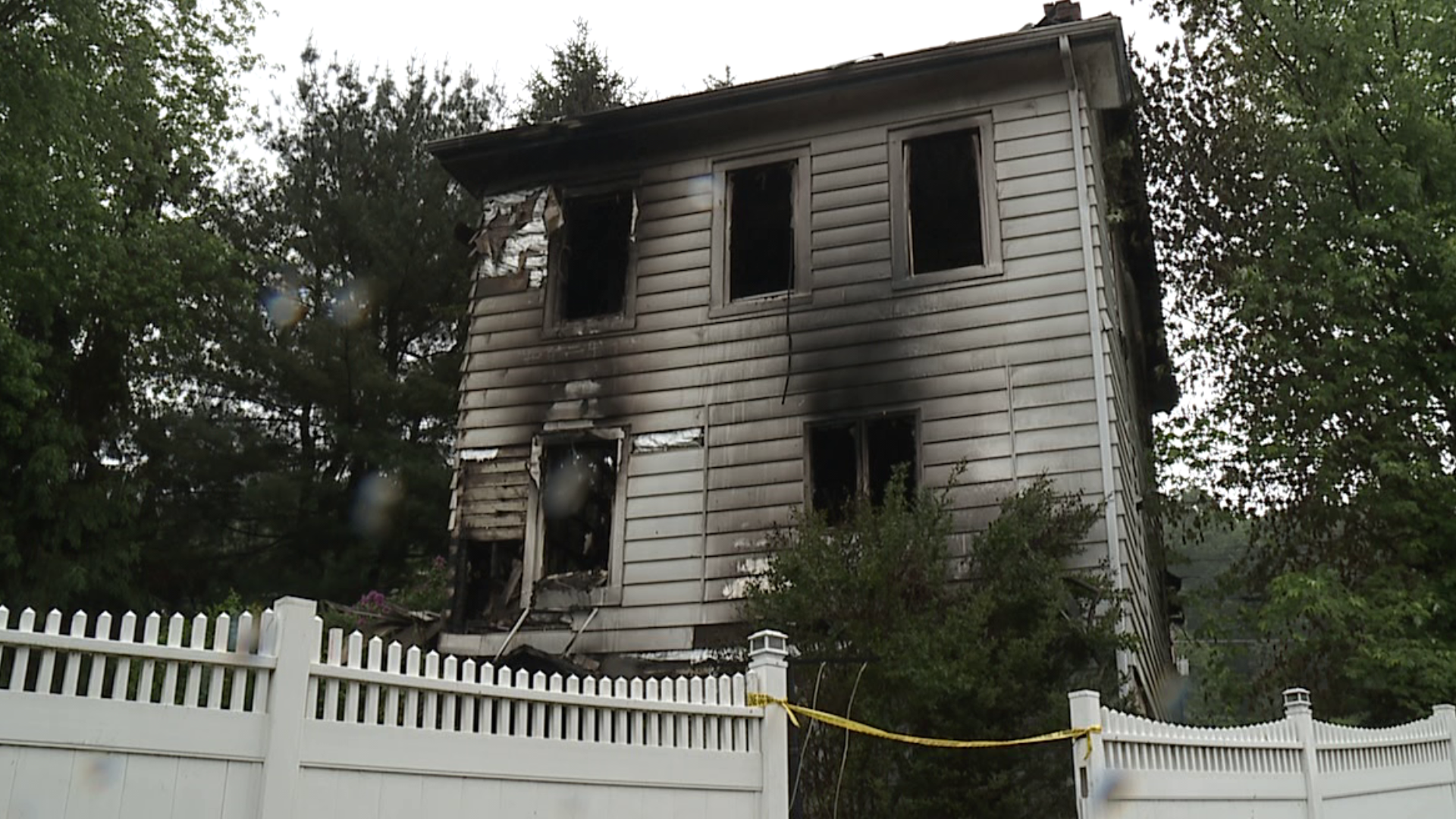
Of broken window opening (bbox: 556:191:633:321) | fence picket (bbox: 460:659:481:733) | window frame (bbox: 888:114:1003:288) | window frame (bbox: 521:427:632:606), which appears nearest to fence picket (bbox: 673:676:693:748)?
fence picket (bbox: 460:659:481:733)

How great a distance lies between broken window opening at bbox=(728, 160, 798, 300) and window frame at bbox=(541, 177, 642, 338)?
1.13m

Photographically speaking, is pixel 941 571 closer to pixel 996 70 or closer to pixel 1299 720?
pixel 1299 720

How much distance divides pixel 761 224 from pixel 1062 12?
13.4ft

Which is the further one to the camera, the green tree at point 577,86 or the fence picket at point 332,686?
the green tree at point 577,86

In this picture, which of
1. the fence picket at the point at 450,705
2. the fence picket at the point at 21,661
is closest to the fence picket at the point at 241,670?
the fence picket at the point at 21,661

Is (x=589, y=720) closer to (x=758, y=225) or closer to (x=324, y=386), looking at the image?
(x=758, y=225)

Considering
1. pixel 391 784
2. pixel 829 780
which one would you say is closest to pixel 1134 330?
pixel 829 780

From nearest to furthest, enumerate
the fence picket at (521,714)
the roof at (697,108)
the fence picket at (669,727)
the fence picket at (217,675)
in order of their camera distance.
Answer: the fence picket at (217,675)
the fence picket at (521,714)
the fence picket at (669,727)
the roof at (697,108)

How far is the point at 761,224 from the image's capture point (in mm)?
13438

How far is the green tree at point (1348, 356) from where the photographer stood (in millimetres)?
Answer: 12211

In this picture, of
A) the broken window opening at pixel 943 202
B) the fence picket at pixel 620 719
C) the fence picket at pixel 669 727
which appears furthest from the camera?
the broken window opening at pixel 943 202

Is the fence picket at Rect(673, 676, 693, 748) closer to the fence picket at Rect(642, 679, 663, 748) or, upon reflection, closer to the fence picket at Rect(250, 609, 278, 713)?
the fence picket at Rect(642, 679, 663, 748)

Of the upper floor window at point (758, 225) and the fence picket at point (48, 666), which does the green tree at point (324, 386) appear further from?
the fence picket at point (48, 666)

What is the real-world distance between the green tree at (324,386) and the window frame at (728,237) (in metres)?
10.6
